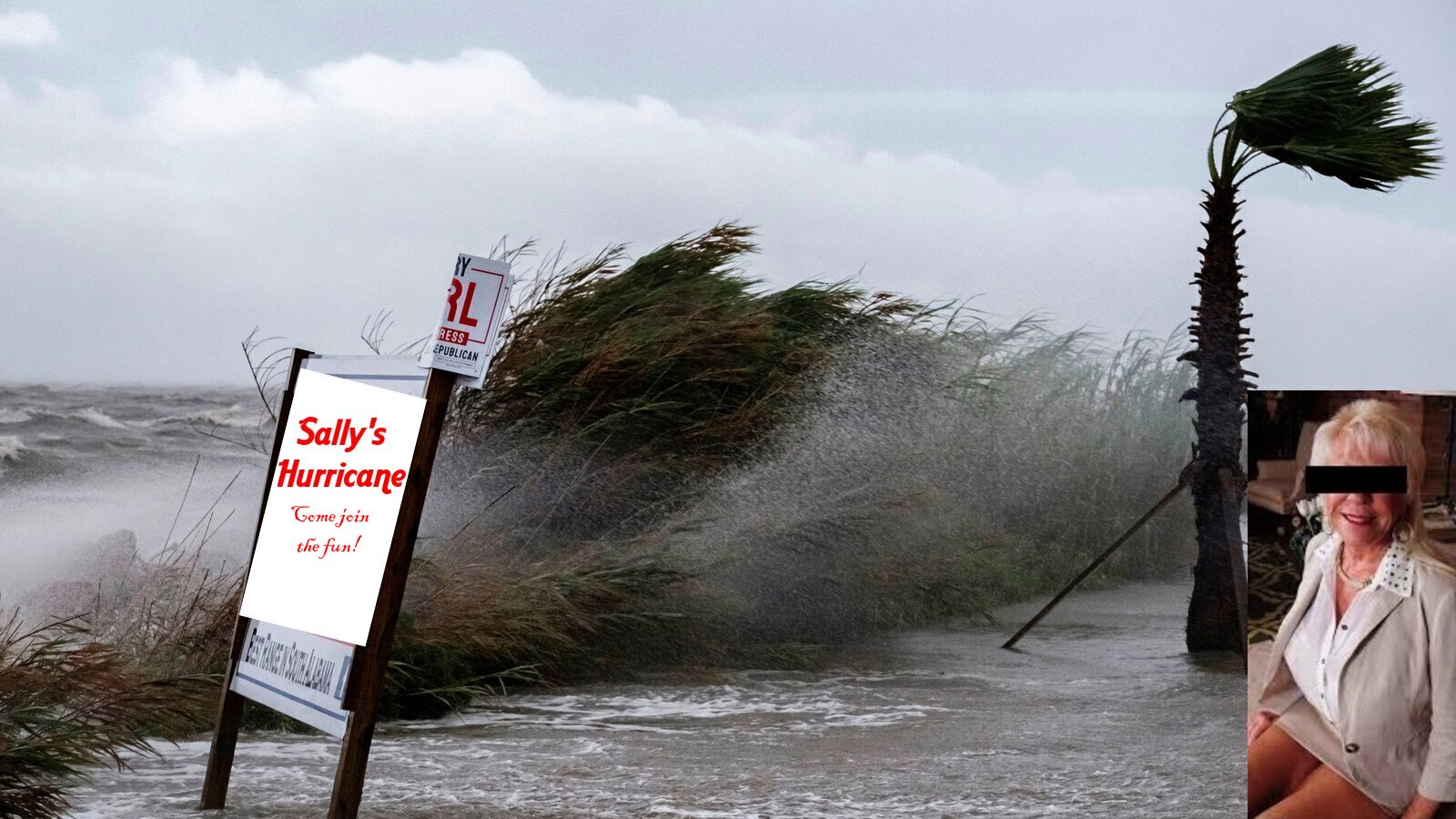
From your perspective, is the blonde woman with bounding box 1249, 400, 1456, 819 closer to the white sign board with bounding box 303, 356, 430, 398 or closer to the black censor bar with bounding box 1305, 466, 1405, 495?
the black censor bar with bounding box 1305, 466, 1405, 495

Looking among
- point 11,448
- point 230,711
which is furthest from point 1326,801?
point 11,448

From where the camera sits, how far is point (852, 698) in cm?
596

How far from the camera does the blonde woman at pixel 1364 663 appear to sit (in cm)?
265

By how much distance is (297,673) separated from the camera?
151 inches

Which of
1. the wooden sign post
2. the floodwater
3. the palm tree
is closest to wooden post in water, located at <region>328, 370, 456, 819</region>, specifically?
the wooden sign post

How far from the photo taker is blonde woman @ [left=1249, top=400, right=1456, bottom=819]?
2.65m

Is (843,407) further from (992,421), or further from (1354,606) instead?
(1354,606)

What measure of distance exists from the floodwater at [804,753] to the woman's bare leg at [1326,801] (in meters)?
1.42

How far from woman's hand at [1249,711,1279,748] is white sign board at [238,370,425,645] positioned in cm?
202

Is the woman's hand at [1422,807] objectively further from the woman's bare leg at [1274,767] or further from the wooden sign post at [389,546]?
the wooden sign post at [389,546]

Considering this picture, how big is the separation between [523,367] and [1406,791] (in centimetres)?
559

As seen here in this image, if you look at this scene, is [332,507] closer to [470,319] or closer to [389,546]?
[389,546]

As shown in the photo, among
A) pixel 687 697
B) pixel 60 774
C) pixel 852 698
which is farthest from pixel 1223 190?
pixel 60 774

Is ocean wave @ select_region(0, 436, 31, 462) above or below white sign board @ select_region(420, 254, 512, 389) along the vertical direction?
below
